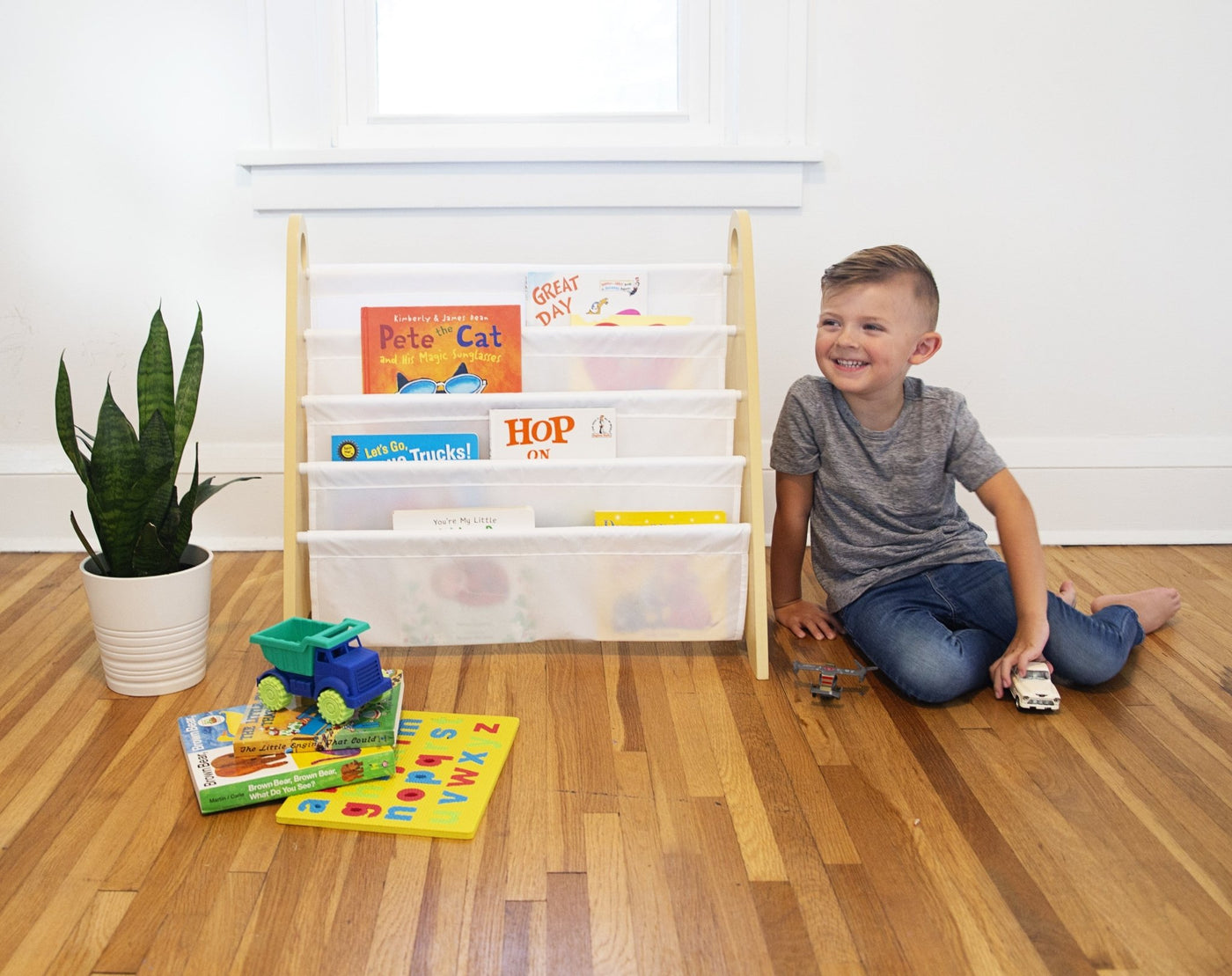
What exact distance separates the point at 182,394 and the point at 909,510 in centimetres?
104

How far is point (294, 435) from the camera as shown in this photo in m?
1.47

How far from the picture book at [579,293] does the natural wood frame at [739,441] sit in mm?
165

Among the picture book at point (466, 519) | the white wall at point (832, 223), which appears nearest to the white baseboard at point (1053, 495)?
the white wall at point (832, 223)

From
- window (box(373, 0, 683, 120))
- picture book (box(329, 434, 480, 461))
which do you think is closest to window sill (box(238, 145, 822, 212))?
window (box(373, 0, 683, 120))

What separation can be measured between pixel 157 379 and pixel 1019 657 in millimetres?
1206

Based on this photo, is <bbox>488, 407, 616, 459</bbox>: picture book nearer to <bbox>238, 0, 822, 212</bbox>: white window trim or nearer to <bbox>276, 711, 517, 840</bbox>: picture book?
Answer: <bbox>276, 711, 517, 840</bbox>: picture book

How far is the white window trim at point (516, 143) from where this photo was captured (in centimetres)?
191

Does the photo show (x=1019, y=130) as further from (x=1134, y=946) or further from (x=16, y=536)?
(x=16, y=536)

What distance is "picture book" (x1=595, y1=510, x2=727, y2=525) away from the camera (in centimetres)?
151

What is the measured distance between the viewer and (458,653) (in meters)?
1.58

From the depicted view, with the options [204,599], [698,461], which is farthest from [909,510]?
[204,599]

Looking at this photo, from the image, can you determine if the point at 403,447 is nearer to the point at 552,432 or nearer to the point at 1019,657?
the point at 552,432

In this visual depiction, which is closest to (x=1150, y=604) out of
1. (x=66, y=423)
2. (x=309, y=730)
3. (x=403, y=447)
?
(x=403, y=447)

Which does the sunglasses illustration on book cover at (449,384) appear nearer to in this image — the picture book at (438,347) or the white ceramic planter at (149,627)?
the picture book at (438,347)
